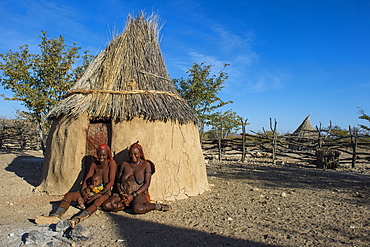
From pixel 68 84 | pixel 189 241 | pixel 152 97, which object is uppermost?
pixel 68 84

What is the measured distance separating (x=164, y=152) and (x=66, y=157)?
189cm

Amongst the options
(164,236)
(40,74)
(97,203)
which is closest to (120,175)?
(97,203)

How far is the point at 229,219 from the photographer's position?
4.09 meters

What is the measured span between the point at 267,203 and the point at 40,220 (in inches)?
148

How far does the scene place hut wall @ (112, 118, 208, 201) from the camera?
16.5 feet

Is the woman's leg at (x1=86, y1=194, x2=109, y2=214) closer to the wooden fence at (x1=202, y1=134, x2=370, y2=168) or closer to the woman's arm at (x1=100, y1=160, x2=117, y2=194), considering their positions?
the woman's arm at (x1=100, y1=160, x2=117, y2=194)

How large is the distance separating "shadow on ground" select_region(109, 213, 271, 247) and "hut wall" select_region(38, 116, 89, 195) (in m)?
1.74

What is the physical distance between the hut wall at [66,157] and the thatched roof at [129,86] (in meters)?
0.26

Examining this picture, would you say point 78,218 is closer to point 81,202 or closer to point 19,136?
point 81,202

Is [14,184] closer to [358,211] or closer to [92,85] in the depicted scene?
[92,85]

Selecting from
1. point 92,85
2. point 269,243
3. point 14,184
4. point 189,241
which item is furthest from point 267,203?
point 14,184

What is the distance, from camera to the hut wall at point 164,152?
503 cm

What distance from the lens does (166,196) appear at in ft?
16.5

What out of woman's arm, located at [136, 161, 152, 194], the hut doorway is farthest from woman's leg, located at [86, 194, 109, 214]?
the hut doorway
